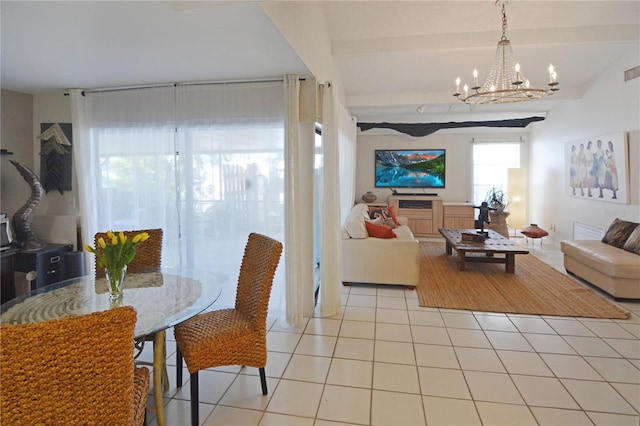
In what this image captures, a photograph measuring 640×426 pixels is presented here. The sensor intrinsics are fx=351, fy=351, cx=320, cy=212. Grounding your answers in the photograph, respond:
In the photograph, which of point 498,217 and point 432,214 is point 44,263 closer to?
point 432,214

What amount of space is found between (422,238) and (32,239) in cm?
667

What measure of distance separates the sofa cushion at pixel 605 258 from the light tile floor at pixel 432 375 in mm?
669

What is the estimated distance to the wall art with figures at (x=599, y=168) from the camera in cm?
454

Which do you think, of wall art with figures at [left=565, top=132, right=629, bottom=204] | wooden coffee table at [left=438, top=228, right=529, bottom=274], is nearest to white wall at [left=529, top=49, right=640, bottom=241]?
wall art with figures at [left=565, top=132, right=629, bottom=204]

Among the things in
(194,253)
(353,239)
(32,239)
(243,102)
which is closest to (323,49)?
(243,102)

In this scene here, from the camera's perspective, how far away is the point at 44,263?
3.22 metres

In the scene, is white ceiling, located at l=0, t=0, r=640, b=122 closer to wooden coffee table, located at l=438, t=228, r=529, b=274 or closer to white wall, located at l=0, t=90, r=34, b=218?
white wall, located at l=0, t=90, r=34, b=218

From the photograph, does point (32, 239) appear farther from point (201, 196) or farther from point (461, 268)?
point (461, 268)

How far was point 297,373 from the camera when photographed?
2469 millimetres

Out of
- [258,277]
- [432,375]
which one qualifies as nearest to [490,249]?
[432,375]

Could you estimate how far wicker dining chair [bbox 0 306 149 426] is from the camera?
3.56 ft

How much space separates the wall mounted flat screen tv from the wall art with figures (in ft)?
8.73

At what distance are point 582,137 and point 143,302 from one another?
655 cm

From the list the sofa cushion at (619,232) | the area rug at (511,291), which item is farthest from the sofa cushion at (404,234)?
the sofa cushion at (619,232)
